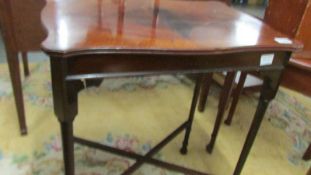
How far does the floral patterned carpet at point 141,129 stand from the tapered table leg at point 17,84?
7cm

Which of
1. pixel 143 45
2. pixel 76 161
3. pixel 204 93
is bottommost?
pixel 76 161

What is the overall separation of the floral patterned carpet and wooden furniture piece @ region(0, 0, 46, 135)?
0.87ft

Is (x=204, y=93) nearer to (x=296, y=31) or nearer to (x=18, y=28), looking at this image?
(x=296, y=31)

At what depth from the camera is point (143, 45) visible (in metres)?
0.60

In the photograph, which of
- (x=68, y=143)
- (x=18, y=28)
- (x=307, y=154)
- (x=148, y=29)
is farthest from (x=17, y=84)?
(x=307, y=154)

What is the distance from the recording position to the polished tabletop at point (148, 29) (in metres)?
0.57

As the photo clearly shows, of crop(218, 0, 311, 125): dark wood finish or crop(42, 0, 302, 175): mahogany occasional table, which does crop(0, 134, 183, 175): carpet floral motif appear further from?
crop(218, 0, 311, 125): dark wood finish

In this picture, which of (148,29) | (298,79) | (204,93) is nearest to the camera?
(148,29)

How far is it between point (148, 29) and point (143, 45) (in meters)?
0.10

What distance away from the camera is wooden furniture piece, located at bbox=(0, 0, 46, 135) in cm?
107

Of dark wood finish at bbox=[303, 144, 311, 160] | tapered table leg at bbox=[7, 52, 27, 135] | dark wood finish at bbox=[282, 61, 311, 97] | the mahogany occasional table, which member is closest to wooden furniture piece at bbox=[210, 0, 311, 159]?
dark wood finish at bbox=[282, 61, 311, 97]

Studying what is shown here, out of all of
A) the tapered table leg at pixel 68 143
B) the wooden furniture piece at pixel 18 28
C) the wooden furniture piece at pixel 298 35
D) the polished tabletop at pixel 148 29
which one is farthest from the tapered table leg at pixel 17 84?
the wooden furniture piece at pixel 298 35

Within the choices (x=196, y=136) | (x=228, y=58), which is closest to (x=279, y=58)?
(x=228, y=58)

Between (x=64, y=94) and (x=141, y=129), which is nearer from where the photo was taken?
(x=64, y=94)
